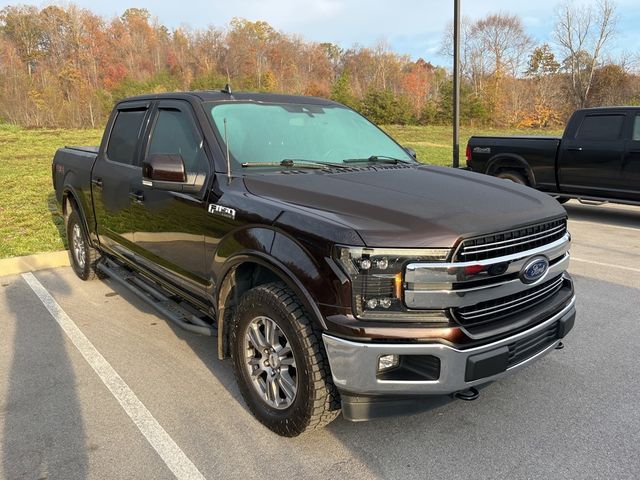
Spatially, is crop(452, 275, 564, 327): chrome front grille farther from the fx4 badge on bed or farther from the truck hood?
the fx4 badge on bed

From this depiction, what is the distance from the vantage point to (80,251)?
5836 millimetres

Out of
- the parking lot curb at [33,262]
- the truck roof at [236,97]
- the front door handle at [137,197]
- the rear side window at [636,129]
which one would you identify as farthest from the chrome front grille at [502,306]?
the rear side window at [636,129]

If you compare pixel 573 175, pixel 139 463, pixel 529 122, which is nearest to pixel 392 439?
pixel 139 463

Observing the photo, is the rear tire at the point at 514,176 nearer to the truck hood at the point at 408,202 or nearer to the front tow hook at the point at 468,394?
the truck hood at the point at 408,202

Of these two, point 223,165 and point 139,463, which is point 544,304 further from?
point 139,463

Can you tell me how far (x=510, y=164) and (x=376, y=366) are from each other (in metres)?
8.65

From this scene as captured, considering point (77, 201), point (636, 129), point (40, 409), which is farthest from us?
point (636, 129)

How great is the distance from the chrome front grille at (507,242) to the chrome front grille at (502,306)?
0.25m

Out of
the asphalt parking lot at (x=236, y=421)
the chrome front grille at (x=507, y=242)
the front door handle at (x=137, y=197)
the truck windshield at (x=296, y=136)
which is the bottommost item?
the asphalt parking lot at (x=236, y=421)

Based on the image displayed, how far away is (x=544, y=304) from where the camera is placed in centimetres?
304

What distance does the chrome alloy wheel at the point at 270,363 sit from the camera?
2896mm

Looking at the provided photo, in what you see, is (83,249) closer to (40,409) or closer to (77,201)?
(77,201)

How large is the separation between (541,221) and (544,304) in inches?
19.6

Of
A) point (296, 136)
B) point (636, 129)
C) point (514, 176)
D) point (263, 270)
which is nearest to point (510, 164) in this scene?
point (514, 176)
